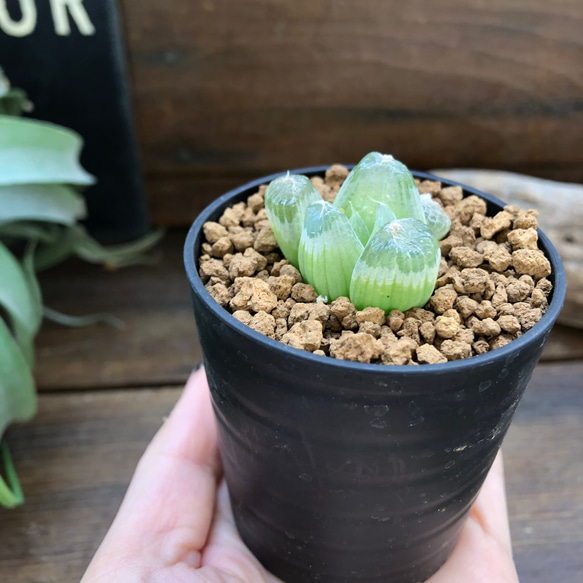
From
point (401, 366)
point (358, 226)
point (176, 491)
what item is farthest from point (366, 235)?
point (176, 491)

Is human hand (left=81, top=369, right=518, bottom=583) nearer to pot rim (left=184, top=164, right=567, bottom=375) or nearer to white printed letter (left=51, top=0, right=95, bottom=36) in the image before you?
pot rim (left=184, top=164, right=567, bottom=375)

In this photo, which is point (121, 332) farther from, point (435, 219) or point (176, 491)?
point (435, 219)

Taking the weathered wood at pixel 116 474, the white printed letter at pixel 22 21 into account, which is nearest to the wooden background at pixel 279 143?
the weathered wood at pixel 116 474

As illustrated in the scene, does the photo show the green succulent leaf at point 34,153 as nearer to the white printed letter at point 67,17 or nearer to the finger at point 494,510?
the white printed letter at point 67,17

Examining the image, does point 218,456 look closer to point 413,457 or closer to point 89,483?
point 89,483

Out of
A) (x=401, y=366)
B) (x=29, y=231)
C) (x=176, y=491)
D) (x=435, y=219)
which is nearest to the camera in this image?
(x=401, y=366)

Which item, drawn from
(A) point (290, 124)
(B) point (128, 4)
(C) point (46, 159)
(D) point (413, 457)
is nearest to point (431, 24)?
(A) point (290, 124)
